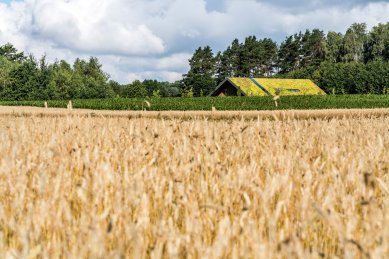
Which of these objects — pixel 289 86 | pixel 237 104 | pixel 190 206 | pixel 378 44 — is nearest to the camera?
pixel 190 206

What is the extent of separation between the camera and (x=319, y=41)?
4710 inches

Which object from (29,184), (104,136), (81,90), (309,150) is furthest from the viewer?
(81,90)

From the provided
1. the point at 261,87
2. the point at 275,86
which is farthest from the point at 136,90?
the point at 275,86

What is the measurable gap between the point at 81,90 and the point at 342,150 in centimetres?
7618

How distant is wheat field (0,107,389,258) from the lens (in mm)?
1803

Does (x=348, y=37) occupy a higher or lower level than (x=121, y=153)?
higher

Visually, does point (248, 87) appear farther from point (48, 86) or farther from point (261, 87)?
point (48, 86)

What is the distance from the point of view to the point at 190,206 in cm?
237

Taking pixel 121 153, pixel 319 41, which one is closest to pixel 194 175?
pixel 121 153

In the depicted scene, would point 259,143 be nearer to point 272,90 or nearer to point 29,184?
point 29,184

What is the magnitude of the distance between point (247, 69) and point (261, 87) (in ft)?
181

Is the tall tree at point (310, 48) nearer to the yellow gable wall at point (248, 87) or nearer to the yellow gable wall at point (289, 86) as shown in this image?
the yellow gable wall at point (289, 86)

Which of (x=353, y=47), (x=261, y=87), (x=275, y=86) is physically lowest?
(x=261, y=87)

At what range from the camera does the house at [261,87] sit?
5712 centimetres
